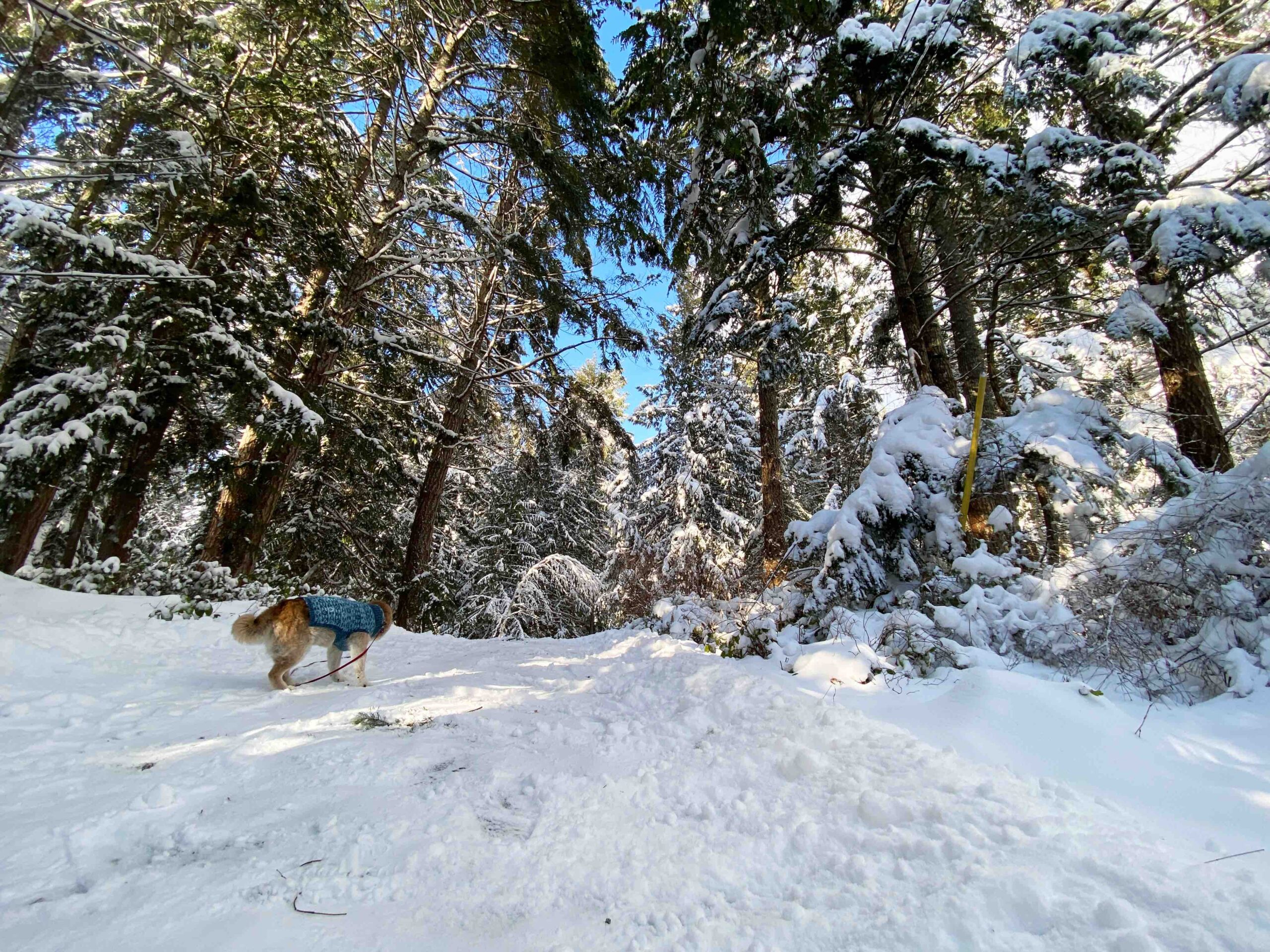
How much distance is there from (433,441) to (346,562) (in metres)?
2.84

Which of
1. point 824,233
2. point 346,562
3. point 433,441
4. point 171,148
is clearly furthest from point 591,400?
point 171,148

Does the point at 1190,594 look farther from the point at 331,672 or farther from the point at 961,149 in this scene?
→ the point at 331,672

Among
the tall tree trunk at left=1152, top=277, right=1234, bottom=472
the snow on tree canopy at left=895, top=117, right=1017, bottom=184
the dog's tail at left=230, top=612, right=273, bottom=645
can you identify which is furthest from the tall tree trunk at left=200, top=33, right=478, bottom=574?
the tall tree trunk at left=1152, top=277, right=1234, bottom=472

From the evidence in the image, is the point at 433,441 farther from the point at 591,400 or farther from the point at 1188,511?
the point at 1188,511

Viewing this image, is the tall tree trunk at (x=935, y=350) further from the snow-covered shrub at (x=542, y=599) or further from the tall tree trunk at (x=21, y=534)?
the tall tree trunk at (x=21, y=534)

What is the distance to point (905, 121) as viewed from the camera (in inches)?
201

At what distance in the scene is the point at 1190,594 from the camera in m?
3.05

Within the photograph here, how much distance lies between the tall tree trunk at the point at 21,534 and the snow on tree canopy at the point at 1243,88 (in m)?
11.6

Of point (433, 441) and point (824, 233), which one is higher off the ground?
point (824, 233)

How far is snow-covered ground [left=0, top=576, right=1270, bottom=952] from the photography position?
138 centimetres

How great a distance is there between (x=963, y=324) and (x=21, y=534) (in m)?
12.9

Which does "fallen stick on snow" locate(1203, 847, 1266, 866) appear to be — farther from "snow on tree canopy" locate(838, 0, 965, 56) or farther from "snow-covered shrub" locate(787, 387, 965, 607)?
"snow on tree canopy" locate(838, 0, 965, 56)

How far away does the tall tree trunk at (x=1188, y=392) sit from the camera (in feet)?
15.6

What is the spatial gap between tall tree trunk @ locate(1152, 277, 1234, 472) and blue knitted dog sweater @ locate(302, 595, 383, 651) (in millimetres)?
7767
